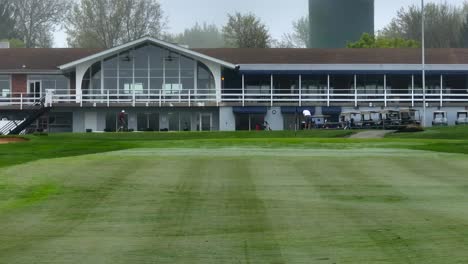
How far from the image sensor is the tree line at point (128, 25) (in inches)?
3831

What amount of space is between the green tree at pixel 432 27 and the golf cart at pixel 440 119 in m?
44.8

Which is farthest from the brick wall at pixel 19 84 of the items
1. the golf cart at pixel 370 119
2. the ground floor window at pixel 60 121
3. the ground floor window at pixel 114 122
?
the golf cart at pixel 370 119

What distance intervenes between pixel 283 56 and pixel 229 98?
666cm

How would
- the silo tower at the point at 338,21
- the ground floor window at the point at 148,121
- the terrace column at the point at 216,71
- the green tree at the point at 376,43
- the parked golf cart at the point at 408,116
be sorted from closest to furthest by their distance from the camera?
1. the parked golf cart at the point at 408,116
2. the ground floor window at the point at 148,121
3. the terrace column at the point at 216,71
4. the green tree at the point at 376,43
5. the silo tower at the point at 338,21

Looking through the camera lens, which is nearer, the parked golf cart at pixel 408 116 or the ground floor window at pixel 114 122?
the parked golf cart at pixel 408 116

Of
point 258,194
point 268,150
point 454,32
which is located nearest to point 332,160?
point 268,150

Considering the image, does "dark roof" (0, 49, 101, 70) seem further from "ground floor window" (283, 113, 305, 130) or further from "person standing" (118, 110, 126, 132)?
"ground floor window" (283, 113, 305, 130)

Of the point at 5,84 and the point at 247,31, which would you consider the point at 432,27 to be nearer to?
the point at 247,31

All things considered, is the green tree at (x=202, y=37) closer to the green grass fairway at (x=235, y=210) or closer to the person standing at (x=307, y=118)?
the person standing at (x=307, y=118)

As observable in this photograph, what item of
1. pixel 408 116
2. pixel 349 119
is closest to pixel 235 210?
pixel 349 119

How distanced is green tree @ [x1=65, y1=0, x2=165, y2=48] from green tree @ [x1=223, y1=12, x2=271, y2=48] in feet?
27.6

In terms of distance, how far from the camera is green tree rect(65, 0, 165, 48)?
97.6 m

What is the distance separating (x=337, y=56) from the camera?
222ft

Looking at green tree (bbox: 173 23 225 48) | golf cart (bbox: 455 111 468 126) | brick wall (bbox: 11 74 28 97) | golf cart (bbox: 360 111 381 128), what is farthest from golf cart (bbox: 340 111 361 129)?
green tree (bbox: 173 23 225 48)
